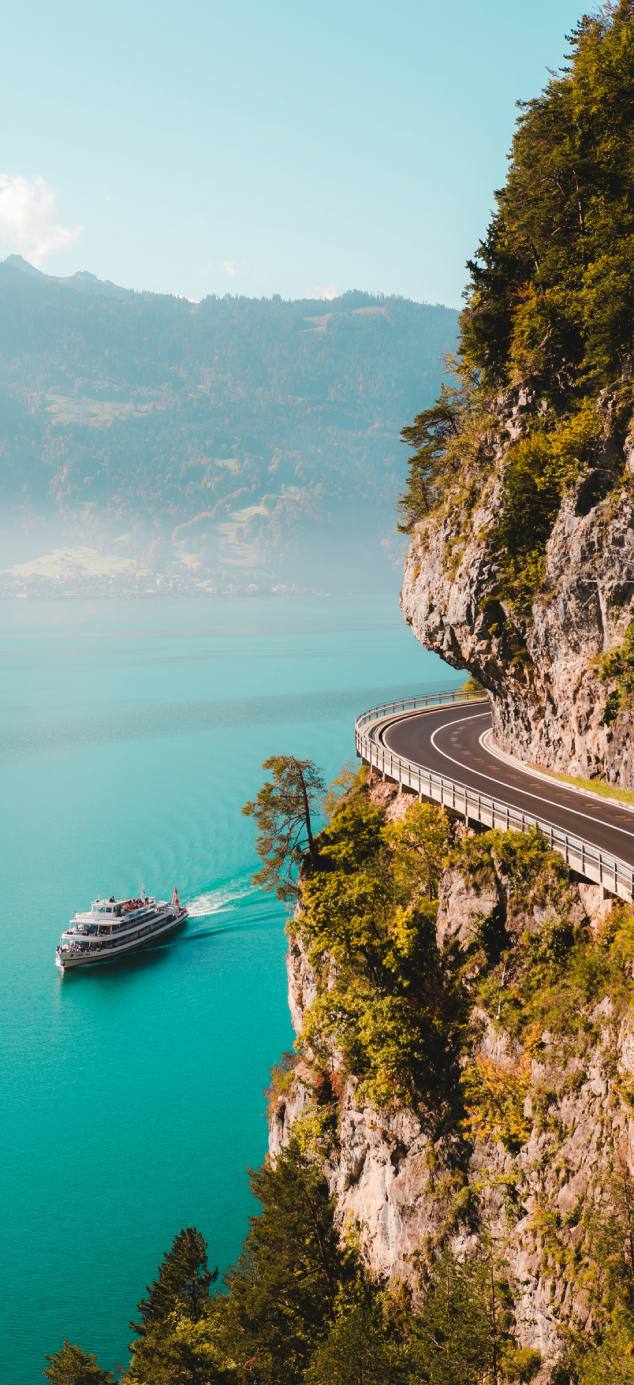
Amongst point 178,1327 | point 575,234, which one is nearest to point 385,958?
point 178,1327

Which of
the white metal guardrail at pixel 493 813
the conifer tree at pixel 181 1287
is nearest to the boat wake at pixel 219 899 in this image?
the white metal guardrail at pixel 493 813

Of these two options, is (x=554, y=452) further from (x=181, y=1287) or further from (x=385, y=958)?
(x=181, y=1287)

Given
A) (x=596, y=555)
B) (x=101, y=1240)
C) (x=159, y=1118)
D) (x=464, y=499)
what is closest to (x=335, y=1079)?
(x=101, y=1240)

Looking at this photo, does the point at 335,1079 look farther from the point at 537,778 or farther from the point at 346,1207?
the point at 537,778

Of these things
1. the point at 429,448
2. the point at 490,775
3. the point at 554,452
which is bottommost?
the point at 490,775

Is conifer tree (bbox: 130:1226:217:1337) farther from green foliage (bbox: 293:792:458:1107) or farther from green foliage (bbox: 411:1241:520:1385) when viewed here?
green foliage (bbox: 411:1241:520:1385)

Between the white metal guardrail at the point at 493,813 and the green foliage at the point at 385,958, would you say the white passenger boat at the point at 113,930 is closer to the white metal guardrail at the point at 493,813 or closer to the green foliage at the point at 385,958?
the white metal guardrail at the point at 493,813
